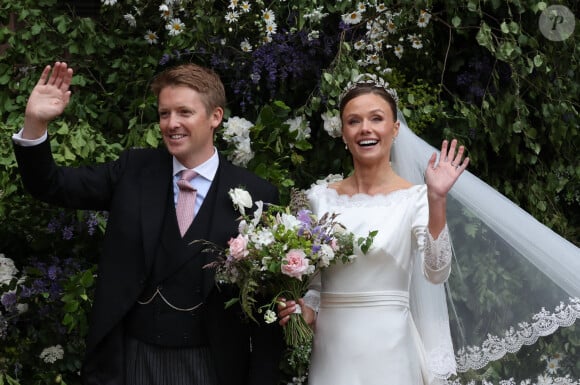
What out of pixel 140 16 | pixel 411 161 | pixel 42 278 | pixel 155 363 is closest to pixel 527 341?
pixel 411 161

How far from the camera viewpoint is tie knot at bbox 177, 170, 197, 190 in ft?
10.2

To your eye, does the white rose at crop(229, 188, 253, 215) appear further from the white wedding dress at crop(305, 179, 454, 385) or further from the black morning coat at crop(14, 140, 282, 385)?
the white wedding dress at crop(305, 179, 454, 385)

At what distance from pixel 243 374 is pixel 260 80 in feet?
6.28

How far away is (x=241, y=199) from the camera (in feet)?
9.91

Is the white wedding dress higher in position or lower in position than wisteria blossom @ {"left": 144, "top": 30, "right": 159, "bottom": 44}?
lower

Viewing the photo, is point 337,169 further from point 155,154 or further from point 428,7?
point 155,154

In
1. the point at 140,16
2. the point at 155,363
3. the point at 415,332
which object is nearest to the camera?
the point at 155,363

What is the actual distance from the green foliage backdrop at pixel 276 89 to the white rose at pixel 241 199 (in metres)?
0.89

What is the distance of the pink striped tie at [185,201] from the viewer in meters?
3.07

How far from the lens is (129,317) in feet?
9.90

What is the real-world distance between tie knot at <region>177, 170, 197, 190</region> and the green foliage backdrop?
827 millimetres

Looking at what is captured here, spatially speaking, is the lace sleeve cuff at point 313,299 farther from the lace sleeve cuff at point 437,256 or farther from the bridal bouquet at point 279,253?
the lace sleeve cuff at point 437,256

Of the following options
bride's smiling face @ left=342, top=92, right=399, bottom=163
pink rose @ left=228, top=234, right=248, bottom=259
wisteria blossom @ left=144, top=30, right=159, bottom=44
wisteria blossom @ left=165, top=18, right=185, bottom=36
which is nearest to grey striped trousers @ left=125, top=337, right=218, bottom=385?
pink rose @ left=228, top=234, right=248, bottom=259
